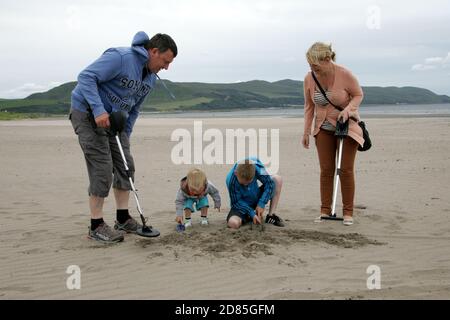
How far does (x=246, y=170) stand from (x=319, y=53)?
1.61m

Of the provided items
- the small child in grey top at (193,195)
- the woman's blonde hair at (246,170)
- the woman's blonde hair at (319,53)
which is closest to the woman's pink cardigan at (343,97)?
the woman's blonde hair at (319,53)

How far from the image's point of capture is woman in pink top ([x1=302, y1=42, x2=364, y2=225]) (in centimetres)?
609

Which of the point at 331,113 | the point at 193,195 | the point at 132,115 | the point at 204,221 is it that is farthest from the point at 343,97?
the point at 132,115

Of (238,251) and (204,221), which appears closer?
(238,251)

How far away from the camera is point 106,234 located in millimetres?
5637

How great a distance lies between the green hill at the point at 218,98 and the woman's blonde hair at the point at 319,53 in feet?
236

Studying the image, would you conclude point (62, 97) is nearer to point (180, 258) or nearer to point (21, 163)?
point (21, 163)

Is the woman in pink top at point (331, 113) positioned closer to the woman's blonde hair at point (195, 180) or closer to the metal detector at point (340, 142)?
the metal detector at point (340, 142)

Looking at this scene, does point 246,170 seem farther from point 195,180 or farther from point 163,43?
point 163,43

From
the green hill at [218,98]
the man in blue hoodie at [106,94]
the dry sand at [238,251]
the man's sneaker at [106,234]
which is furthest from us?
the green hill at [218,98]


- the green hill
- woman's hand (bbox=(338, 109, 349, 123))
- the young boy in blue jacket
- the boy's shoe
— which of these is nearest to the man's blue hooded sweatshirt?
the young boy in blue jacket

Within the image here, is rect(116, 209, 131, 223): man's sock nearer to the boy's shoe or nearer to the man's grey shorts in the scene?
the man's grey shorts

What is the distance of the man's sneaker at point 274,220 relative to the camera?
6.29 meters
